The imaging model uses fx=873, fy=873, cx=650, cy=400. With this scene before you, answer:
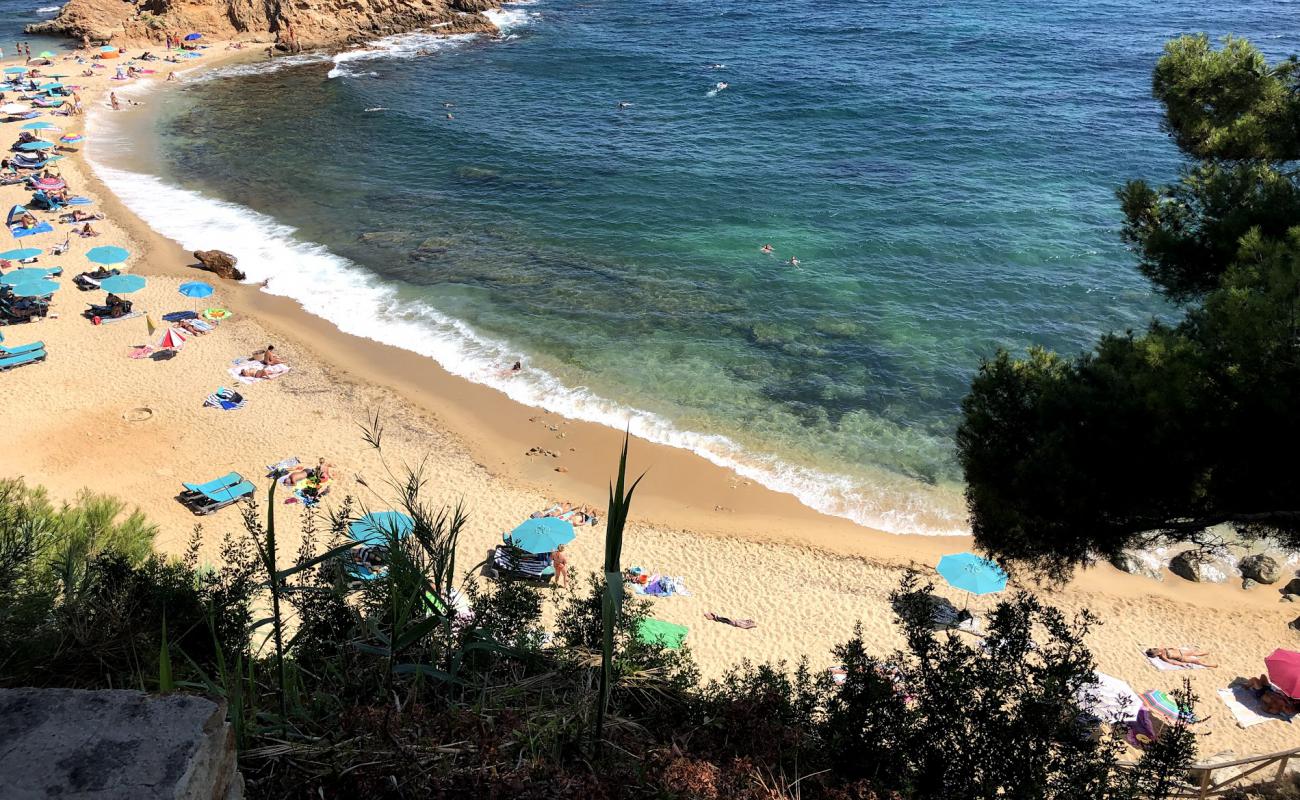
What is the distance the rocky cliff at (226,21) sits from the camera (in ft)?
189

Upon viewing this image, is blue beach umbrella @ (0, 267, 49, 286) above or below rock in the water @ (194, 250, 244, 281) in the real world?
above

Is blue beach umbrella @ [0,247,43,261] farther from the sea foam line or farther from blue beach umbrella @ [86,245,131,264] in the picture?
the sea foam line

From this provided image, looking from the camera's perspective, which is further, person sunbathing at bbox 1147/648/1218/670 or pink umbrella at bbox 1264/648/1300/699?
person sunbathing at bbox 1147/648/1218/670

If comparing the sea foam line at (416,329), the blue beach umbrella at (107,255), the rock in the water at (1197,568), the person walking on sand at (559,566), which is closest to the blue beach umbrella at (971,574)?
the sea foam line at (416,329)

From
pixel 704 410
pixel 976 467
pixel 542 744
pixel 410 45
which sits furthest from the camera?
pixel 410 45

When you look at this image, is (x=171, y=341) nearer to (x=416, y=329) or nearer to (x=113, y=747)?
(x=416, y=329)

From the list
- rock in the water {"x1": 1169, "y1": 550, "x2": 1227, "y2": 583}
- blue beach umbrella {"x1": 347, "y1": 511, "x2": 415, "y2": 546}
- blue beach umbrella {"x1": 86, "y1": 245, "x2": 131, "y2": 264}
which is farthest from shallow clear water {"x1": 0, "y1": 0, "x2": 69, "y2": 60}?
rock in the water {"x1": 1169, "y1": 550, "x2": 1227, "y2": 583}

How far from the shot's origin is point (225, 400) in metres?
22.1

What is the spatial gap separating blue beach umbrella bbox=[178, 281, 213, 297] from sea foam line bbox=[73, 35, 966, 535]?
2.06m

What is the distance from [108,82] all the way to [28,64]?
6651 millimetres

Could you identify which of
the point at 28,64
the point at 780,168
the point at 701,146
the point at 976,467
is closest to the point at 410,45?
the point at 28,64

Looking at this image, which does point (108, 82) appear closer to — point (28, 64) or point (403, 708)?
point (28, 64)

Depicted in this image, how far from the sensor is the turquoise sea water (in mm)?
24094

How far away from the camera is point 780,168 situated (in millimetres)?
39250
